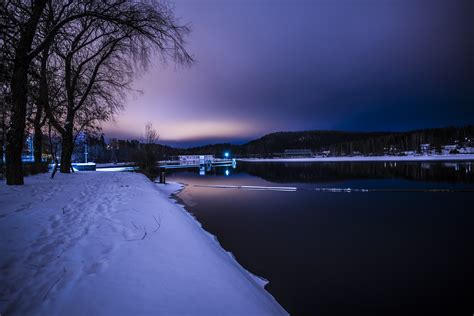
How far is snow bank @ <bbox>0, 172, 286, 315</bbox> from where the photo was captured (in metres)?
2.60

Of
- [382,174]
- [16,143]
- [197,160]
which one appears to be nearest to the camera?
[16,143]

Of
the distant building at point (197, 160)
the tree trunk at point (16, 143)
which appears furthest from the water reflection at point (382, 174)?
the distant building at point (197, 160)

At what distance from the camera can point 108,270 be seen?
3.26m

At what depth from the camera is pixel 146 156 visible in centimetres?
2594

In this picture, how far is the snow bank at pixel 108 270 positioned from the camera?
260 centimetres

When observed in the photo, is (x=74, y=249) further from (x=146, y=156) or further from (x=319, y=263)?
(x=146, y=156)

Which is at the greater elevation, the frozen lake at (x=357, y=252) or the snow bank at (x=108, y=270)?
the snow bank at (x=108, y=270)

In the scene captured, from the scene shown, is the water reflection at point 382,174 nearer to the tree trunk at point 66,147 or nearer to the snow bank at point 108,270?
the tree trunk at point 66,147

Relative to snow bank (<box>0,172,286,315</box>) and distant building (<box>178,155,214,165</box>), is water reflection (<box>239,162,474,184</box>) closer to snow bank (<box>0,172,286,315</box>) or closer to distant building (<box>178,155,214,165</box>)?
snow bank (<box>0,172,286,315</box>)

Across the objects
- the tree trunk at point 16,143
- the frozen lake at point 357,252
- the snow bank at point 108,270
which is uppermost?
A: the tree trunk at point 16,143

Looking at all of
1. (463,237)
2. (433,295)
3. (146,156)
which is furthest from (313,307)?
(146,156)

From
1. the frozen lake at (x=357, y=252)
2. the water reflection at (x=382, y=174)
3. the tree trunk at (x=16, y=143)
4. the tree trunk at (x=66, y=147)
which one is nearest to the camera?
the frozen lake at (x=357, y=252)

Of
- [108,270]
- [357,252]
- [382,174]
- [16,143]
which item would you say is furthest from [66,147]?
[382,174]

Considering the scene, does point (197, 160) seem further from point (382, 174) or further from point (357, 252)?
point (357, 252)
